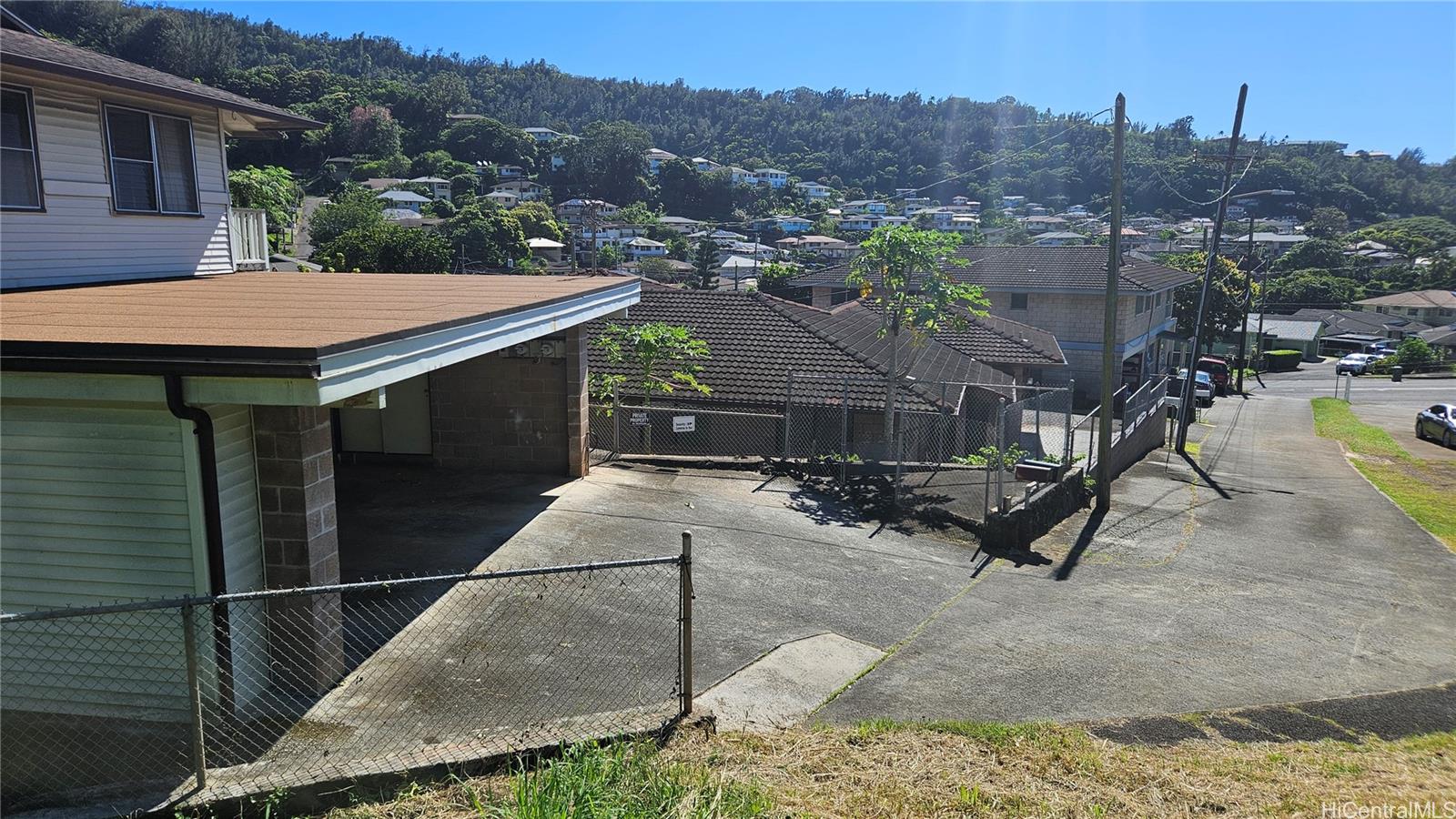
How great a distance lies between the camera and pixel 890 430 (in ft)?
50.7

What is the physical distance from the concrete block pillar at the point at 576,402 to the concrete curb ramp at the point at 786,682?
5.89m

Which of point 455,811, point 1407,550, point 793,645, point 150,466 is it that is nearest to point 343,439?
point 150,466

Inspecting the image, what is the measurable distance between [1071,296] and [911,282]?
25.2 m

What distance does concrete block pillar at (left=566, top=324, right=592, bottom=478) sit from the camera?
41.9 ft

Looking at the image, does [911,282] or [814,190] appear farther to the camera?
[814,190]

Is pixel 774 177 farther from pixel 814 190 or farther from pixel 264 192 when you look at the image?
pixel 264 192

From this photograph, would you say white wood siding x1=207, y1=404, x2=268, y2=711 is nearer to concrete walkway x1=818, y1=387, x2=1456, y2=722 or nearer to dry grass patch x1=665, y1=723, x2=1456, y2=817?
dry grass patch x1=665, y1=723, x2=1456, y2=817

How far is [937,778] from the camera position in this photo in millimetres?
5594

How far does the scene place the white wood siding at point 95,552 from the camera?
6.09 meters

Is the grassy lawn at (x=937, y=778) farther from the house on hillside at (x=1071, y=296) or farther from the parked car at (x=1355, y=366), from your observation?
the parked car at (x=1355, y=366)

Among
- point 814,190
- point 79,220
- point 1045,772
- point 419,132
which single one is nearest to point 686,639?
point 1045,772

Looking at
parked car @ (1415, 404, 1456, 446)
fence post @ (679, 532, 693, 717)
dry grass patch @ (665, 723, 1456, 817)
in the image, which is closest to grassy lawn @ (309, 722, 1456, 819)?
dry grass patch @ (665, 723, 1456, 817)

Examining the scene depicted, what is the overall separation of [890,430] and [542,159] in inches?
5573

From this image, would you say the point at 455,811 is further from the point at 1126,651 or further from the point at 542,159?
the point at 542,159
